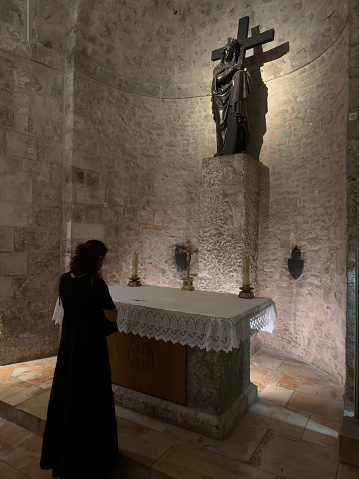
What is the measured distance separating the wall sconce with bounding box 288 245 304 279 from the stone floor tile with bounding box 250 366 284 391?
5.18 feet

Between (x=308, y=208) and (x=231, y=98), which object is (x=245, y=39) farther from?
(x=308, y=208)

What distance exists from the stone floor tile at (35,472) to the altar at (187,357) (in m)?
0.93

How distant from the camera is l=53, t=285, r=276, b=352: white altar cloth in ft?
8.54

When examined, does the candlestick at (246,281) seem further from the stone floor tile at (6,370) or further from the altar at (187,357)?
the stone floor tile at (6,370)

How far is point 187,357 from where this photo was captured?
9.95ft

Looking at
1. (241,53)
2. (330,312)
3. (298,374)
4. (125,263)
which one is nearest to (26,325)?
(125,263)

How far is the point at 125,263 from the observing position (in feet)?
19.9

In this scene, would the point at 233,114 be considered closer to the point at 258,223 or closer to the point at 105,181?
the point at 258,223

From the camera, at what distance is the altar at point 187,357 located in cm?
271

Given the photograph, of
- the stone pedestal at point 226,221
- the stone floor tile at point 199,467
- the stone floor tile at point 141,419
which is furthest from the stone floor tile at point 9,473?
the stone pedestal at point 226,221

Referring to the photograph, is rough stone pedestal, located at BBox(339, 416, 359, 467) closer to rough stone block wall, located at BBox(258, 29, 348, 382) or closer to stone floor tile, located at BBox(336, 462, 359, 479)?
stone floor tile, located at BBox(336, 462, 359, 479)

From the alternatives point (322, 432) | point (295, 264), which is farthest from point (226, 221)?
point (322, 432)

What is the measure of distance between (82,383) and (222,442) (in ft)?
4.59

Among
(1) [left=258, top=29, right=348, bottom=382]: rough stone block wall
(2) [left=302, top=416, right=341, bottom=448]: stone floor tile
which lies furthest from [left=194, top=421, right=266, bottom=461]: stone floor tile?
(1) [left=258, top=29, right=348, bottom=382]: rough stone block wall
